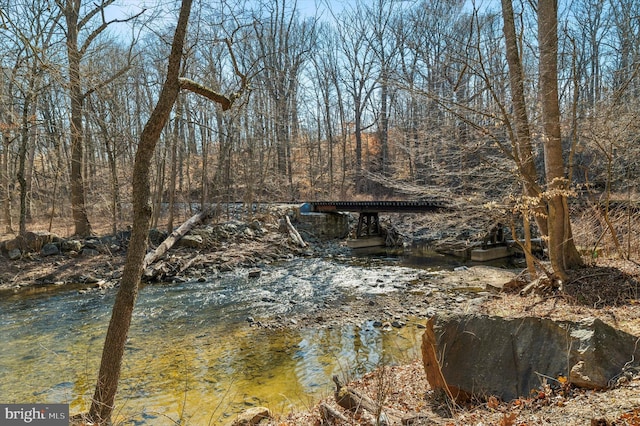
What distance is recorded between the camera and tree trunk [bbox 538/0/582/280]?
7.28 m

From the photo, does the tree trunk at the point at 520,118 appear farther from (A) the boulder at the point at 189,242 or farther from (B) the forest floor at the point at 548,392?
(A) the boulder at the point at 189,242

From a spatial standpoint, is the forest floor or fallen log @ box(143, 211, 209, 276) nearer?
the forest floor

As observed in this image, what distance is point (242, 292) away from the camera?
12008 millimetres

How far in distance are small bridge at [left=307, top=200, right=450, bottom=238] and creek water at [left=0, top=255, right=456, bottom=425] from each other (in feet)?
26.6

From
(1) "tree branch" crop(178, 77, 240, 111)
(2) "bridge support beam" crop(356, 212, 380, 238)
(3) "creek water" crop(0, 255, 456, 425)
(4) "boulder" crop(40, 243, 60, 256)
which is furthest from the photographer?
(2) "bridge support beam" crop(356, 212, 380, 238)

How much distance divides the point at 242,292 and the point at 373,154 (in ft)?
88.1

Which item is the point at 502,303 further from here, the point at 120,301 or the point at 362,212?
the point at 362,212

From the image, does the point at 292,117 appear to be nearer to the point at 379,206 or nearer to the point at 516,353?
the point at 379,206

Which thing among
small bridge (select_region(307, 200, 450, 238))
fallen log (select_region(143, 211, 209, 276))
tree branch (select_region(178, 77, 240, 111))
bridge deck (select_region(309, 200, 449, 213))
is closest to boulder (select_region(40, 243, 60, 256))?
fallen log (select_region(143, 211, 209, 276))

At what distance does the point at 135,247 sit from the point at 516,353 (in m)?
4.03

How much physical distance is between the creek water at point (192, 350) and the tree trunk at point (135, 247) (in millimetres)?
739

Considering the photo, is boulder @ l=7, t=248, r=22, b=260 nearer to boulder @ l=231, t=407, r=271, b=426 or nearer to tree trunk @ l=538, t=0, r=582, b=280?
boulder @ l=231, t=407, r=271, b=426

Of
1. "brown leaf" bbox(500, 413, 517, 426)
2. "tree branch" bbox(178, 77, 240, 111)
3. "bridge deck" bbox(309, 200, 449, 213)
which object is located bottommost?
"brown leaf" bbox(500, 413, 517, 426)

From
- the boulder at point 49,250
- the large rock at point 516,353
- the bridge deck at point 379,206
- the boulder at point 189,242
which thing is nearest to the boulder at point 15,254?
the boulder at point 49,250
